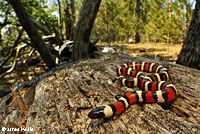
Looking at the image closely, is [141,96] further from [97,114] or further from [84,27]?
[84,27]

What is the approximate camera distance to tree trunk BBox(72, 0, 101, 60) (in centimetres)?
407

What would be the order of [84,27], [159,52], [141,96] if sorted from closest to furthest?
[141,96] → [84,27] → [159,52]

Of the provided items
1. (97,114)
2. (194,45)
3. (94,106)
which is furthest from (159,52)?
(97,114)

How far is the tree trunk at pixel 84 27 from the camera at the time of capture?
13.3 feet

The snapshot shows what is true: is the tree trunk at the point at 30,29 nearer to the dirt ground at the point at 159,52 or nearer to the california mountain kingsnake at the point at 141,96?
the california mountain kingsnake at the point at 141,96

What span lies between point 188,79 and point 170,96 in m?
0.88

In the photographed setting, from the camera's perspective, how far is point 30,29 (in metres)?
3.43

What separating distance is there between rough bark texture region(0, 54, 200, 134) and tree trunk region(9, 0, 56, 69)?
135 cm

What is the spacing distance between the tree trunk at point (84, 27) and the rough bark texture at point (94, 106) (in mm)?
1795

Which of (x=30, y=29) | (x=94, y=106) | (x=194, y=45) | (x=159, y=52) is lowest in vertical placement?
(x=94, y=106)

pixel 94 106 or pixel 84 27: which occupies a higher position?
pixel 84 27

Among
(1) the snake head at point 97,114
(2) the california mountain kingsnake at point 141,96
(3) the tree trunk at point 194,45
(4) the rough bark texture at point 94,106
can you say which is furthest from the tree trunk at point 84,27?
(1) the snake head at point 97,114

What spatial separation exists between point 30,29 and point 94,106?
2.81m

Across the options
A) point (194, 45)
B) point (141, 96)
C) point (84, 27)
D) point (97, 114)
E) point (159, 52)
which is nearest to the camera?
point (97, 114)
